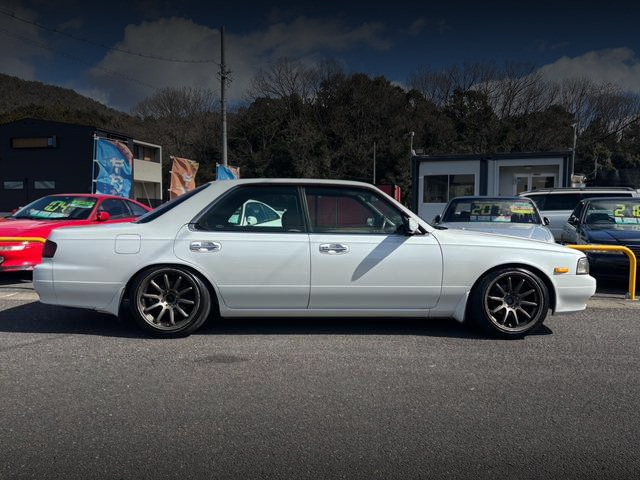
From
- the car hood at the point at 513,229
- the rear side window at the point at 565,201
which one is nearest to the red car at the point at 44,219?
the car hood at the point at 513,229

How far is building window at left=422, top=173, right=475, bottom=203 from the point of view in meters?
20.1

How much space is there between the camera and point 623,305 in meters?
6.61

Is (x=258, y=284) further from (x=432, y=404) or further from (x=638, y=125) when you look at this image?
(x=638, y=125)

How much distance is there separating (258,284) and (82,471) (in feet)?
7.82

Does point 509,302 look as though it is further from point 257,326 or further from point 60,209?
point 60,209

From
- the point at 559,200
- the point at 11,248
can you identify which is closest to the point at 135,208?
the point at 11,248

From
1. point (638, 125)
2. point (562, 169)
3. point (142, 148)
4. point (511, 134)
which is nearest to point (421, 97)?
point (511, 134)

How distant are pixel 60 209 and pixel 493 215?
294 inches

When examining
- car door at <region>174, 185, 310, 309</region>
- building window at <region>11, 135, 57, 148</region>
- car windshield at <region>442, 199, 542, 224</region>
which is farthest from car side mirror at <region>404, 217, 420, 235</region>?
building window at <region>11, 135, 57, 148</region>

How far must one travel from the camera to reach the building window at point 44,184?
1649 inches

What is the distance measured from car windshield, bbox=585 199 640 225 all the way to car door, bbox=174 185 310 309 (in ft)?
20.6

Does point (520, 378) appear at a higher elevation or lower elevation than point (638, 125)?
lower

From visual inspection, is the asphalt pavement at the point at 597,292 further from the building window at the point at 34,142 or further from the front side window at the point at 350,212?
the building window at the point at 34,142

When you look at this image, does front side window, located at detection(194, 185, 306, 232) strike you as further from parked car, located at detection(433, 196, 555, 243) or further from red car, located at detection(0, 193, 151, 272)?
parked car, located at detection(433, 196, 555, 243)
